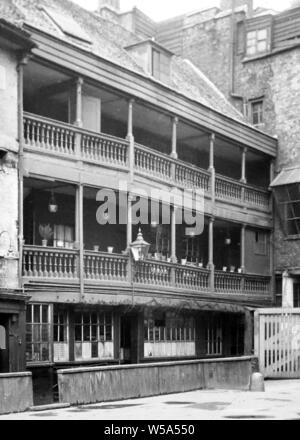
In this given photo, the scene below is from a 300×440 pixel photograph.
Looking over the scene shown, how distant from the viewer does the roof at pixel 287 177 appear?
91.5ft

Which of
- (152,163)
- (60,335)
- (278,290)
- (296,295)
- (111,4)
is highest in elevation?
(111,4)

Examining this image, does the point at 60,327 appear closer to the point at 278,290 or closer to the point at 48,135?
the point at 48,135

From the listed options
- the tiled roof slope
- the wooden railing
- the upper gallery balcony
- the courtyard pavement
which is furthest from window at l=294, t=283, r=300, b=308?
the courtyard pavement

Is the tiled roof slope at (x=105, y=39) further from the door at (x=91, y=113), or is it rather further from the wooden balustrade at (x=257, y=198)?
the wooden balustrade at (x=257, y=198)

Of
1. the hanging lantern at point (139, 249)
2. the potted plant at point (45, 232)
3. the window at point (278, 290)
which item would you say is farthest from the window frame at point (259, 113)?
the potted plant at point (45, 232)

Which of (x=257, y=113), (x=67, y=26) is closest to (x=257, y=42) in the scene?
(x=257, y=113)

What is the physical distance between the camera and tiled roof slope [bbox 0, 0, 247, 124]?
65.9 feet

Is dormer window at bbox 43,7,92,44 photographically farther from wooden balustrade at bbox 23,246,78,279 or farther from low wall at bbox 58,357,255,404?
low wall at bbox 58,357,255,404

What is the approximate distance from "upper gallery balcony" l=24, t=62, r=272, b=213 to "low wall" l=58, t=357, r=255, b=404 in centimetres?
591

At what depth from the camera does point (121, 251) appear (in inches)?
905

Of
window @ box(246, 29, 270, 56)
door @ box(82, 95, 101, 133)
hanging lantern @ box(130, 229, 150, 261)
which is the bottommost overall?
hanging lantern @ box(130, 229, 150, 261)

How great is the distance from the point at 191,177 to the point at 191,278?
326cm

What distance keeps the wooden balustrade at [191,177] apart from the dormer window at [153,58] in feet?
10.5

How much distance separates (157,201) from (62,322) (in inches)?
199
